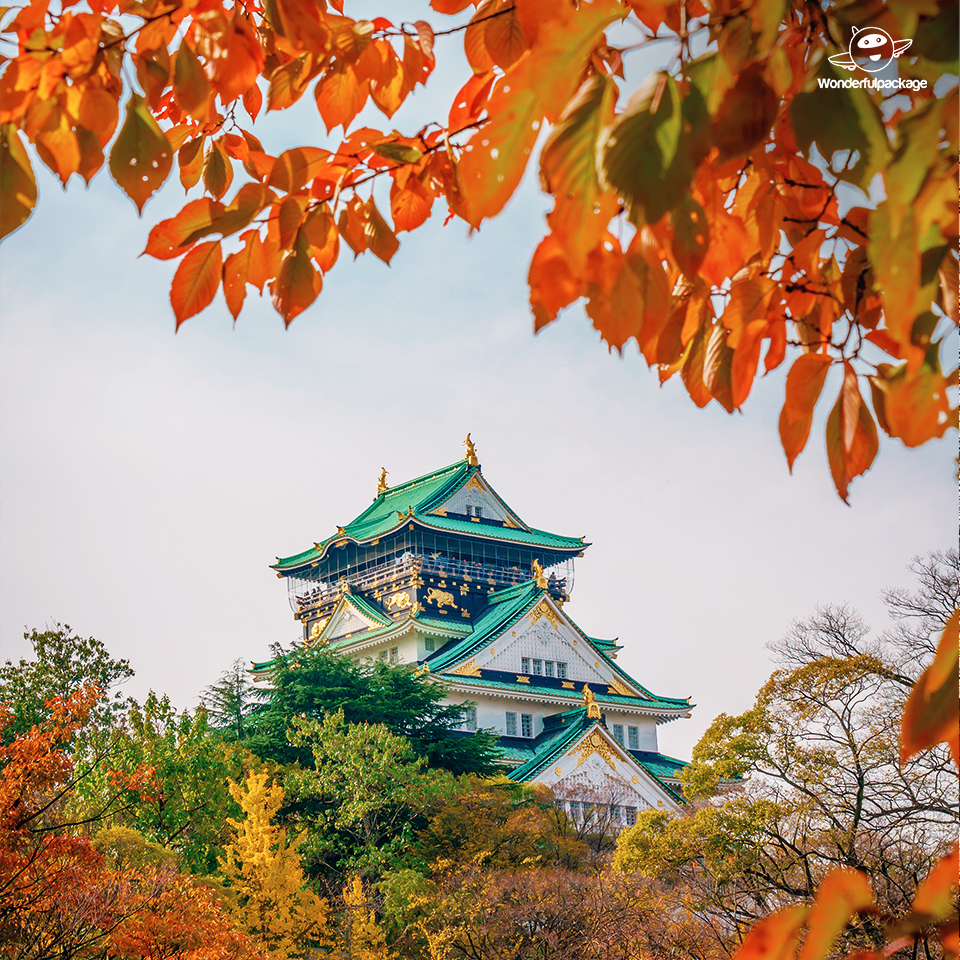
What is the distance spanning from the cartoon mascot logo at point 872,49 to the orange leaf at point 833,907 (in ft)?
2.37

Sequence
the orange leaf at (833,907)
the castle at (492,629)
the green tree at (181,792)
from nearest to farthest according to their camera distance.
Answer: the orange leaf at (833,907) < the green tree at (181,792) < the castle at (492,629)

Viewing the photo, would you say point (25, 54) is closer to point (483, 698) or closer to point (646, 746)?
point (483, 698)

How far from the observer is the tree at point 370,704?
1591 centimetres

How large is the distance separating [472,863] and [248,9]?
11471 mm

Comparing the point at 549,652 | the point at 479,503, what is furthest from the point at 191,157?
the point at 479,503

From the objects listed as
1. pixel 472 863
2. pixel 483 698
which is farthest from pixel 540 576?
pixel 472 863

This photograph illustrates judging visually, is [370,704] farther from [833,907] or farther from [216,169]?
[833,907]

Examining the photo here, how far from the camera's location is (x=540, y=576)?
24.7 metres

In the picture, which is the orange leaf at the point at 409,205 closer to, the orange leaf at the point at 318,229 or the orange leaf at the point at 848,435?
the orange leaf at the point at 318,229

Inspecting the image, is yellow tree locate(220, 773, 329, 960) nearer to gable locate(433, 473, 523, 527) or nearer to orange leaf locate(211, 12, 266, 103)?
orange leaf locate(211, 12, 266, 103)

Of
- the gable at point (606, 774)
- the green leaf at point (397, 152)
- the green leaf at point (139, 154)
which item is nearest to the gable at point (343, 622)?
the gable at point (606, 774)

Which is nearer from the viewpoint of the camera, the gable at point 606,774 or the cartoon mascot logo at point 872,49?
the cartoon mascot logo at point 872,49

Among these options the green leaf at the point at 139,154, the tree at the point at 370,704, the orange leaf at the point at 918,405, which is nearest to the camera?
the orange leaf at the point at 918,405

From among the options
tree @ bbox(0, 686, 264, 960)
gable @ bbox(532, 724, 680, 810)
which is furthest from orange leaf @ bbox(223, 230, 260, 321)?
gable @ bbox(532, 724, 680, 810)
